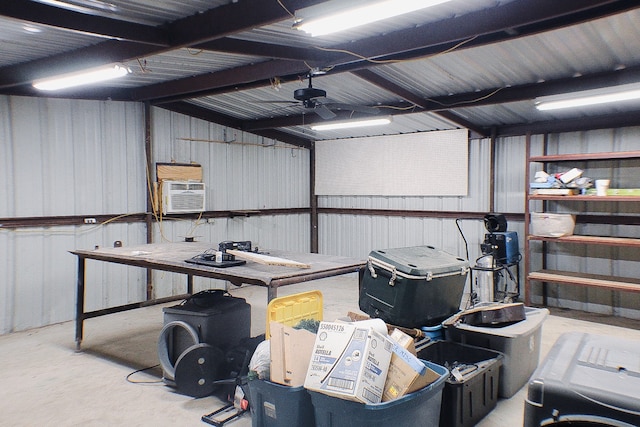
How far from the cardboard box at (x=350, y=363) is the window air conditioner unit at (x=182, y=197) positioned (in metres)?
4.86

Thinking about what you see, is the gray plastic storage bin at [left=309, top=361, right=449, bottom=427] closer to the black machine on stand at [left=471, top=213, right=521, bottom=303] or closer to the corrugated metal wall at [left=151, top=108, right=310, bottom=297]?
the black machine on stand at [left=471, top=213, right=521, bottom=303]

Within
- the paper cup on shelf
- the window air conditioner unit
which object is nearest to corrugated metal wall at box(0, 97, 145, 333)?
the window air conditioner unit

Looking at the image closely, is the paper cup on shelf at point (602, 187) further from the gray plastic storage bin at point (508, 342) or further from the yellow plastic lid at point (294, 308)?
the yellow plastic lid at point (294, 308)

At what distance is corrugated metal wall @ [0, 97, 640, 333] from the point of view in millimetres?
5508

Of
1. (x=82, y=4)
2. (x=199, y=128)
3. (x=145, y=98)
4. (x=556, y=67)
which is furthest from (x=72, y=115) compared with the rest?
(x=556, y=67)

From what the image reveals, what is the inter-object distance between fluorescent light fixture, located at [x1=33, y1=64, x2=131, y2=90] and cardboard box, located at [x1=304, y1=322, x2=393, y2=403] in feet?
10.9

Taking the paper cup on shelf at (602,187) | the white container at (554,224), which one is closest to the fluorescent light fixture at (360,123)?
the white container at (554,224)

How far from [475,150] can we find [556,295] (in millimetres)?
2380

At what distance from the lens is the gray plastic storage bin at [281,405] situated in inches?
103

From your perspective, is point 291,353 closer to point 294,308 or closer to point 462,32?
point 294,308

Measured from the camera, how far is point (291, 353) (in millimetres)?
2654

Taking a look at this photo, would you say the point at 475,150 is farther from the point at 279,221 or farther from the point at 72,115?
the point at 72,115

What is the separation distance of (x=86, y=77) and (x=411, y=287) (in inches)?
144

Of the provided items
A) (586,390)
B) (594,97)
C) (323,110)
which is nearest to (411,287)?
(586,390)
